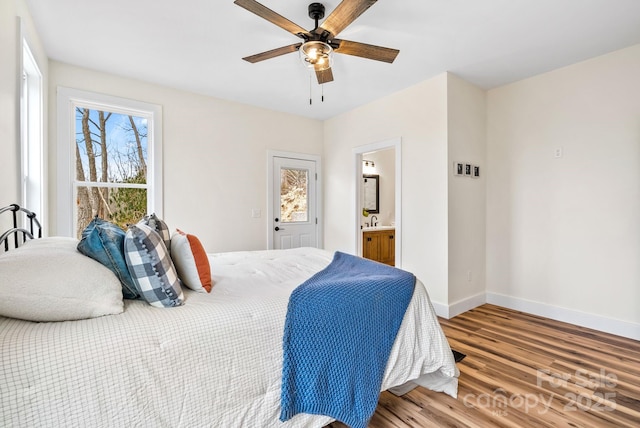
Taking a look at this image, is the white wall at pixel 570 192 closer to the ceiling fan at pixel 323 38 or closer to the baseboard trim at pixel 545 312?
the baseboard trim at pixel 545 312

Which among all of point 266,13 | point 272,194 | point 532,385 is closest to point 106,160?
point 272,194

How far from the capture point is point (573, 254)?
122 inches

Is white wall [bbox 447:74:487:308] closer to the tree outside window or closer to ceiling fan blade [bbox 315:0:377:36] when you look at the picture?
ceiling fan blade [bbox 315:0:377:36]

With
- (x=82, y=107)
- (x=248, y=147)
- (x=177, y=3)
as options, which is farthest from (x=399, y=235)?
(x=82, y=107)

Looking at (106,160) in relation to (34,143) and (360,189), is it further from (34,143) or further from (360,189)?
(360,189)

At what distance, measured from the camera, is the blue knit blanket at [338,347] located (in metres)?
1.39

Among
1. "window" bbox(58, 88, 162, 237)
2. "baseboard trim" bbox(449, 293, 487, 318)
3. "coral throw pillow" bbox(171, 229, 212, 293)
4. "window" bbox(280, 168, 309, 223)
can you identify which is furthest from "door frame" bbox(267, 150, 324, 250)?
"coral throw pillow" bbox(171, 229, 212, 293)

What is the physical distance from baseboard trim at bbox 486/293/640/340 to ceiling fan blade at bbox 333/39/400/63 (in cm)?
305

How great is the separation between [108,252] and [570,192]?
12.9 feet

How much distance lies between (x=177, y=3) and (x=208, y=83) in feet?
4.48

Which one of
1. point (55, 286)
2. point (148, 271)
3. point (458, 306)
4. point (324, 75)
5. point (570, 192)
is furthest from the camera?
point (458, 306)

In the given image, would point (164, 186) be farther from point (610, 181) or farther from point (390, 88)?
point (610, 181)

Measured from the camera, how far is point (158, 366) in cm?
113

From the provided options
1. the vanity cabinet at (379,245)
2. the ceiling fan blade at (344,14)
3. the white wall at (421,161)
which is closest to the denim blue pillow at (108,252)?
the ceiling fan blade at (344,14)
